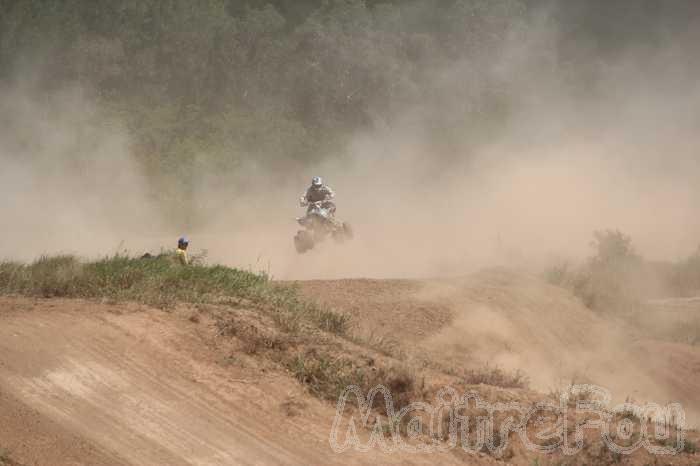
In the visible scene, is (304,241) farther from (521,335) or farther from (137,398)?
(137,398)

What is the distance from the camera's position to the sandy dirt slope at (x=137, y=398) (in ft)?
25.2

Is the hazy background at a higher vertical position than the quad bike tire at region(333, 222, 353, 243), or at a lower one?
higher

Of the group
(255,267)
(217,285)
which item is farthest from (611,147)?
(217,285)

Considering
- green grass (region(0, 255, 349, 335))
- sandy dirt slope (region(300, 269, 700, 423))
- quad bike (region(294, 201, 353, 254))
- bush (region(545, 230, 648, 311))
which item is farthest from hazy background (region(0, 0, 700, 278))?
green grass (region(0, 255, 349, 335))

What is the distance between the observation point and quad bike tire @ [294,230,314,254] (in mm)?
22016

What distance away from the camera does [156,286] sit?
10.7 metres

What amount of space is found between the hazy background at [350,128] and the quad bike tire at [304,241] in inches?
139

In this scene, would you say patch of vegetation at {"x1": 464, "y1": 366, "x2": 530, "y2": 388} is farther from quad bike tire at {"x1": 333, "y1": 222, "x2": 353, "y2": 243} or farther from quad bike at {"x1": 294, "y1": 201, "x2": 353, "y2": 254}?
quad bike tire at {"x1": 333, "y1": 222, "x2": 353, "y2": 243}

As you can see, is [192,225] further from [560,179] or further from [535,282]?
[535,282]

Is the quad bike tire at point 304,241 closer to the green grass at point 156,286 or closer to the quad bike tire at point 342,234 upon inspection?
the quad bike tire at point 342,234

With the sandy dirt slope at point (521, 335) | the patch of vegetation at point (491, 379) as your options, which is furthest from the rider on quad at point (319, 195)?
the patch of vegetation at point (491, 379)

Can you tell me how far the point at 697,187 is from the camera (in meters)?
40.7

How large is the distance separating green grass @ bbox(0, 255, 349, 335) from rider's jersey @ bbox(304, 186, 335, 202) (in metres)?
11.0

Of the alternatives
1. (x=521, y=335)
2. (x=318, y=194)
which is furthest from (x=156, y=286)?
(x=318, y=194)
